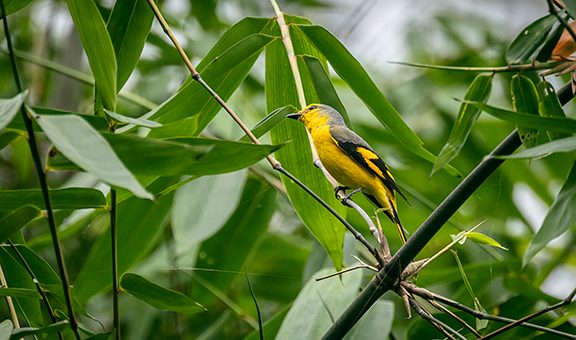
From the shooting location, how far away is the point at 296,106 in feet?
3.92

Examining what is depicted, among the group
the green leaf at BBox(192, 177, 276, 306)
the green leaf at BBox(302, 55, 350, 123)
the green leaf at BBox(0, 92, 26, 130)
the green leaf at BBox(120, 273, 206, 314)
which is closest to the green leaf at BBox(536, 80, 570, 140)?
the green leaf at BBox(302, 55, 350, 123)

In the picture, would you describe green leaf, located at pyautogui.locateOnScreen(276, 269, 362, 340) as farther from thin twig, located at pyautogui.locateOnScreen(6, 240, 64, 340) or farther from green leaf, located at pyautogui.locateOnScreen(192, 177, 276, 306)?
thin twig, located at pyautogui.locateOnScreen(6, 240, 64, 340)

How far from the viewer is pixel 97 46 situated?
92cm

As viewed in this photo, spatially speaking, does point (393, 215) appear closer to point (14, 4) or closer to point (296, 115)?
point (296, 115)

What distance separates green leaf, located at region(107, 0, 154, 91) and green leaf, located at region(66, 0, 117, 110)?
107mm

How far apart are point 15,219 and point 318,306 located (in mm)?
603

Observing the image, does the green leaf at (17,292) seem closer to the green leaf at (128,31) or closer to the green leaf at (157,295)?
the green leaf at (157,295)

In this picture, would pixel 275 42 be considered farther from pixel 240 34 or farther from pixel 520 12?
pixel 520 12

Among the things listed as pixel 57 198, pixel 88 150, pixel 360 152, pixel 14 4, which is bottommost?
pixel 360 152

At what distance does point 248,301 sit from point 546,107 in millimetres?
1282

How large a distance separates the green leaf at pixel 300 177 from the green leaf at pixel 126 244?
0.39 m

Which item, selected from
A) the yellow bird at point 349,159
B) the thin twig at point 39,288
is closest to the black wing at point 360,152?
the yellow bird at point 349,159

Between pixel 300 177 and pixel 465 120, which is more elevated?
pixel 465 120

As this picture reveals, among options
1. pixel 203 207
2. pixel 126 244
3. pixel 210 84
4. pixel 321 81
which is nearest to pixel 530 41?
pixel 321 81
